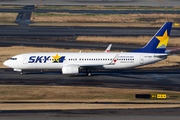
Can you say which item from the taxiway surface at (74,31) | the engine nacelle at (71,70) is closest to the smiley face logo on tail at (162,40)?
the engine nacelle at (71,70)

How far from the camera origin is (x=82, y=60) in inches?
2096

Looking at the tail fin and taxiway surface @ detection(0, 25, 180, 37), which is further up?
taxiway surface @ detection(0, 25, 180, 37)

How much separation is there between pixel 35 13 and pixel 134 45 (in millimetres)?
57934

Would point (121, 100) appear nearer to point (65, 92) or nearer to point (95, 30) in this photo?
point (65, 92)

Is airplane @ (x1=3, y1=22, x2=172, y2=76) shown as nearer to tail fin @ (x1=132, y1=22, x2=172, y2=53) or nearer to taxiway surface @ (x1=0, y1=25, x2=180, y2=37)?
tail fin @ (x1=132, y1=22, x2=172, y2=53)

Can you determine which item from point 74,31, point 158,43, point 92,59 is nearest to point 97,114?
point 92,59

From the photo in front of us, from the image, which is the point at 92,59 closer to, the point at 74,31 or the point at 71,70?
the point at 71,70

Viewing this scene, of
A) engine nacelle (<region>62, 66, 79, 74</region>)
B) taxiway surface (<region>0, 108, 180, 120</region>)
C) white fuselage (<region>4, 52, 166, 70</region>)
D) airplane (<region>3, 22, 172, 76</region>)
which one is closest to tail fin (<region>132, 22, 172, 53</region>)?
airplane (<region>3, 22, 172, 76</region>)

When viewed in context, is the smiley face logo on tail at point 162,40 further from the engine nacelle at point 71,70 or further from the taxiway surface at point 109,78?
the engine nacelle at point 71,70

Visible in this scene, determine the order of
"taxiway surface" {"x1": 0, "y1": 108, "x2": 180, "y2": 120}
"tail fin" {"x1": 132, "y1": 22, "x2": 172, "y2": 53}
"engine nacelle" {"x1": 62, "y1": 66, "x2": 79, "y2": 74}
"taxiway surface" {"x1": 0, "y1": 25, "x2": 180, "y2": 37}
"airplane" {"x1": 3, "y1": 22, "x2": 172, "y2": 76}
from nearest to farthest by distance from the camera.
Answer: "taxiway surface" {"x1": 0, "y1": 108, "x2": 180, "y2": 120}, "engine nacelle" {"x1": 62, "y1": 66, "x2": 79, "y2": 74}, "airplane" {"x1": 3, "y1": 22, "x2": 172, "y2": 76}, "tail fin" {"x1": 132, "y1": 22, "x2": 172, "y2": 53}, "taxiway surface" {"x1": 0, "y1": 25, "x2": 180, "y2": 37}

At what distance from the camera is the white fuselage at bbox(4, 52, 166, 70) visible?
53.2 m

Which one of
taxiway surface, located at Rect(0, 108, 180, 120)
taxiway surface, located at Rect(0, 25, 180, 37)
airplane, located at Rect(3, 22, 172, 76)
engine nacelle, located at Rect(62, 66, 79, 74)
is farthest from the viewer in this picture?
taxiway surface, located at Rect(0, 25, 180, 37)

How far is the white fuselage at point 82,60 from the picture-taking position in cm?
5325

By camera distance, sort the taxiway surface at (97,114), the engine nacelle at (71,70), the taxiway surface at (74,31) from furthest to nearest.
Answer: the taxiway surface at (74,31)
the engine nacelle at (71,70)
the taxiway surface at (97,114)
